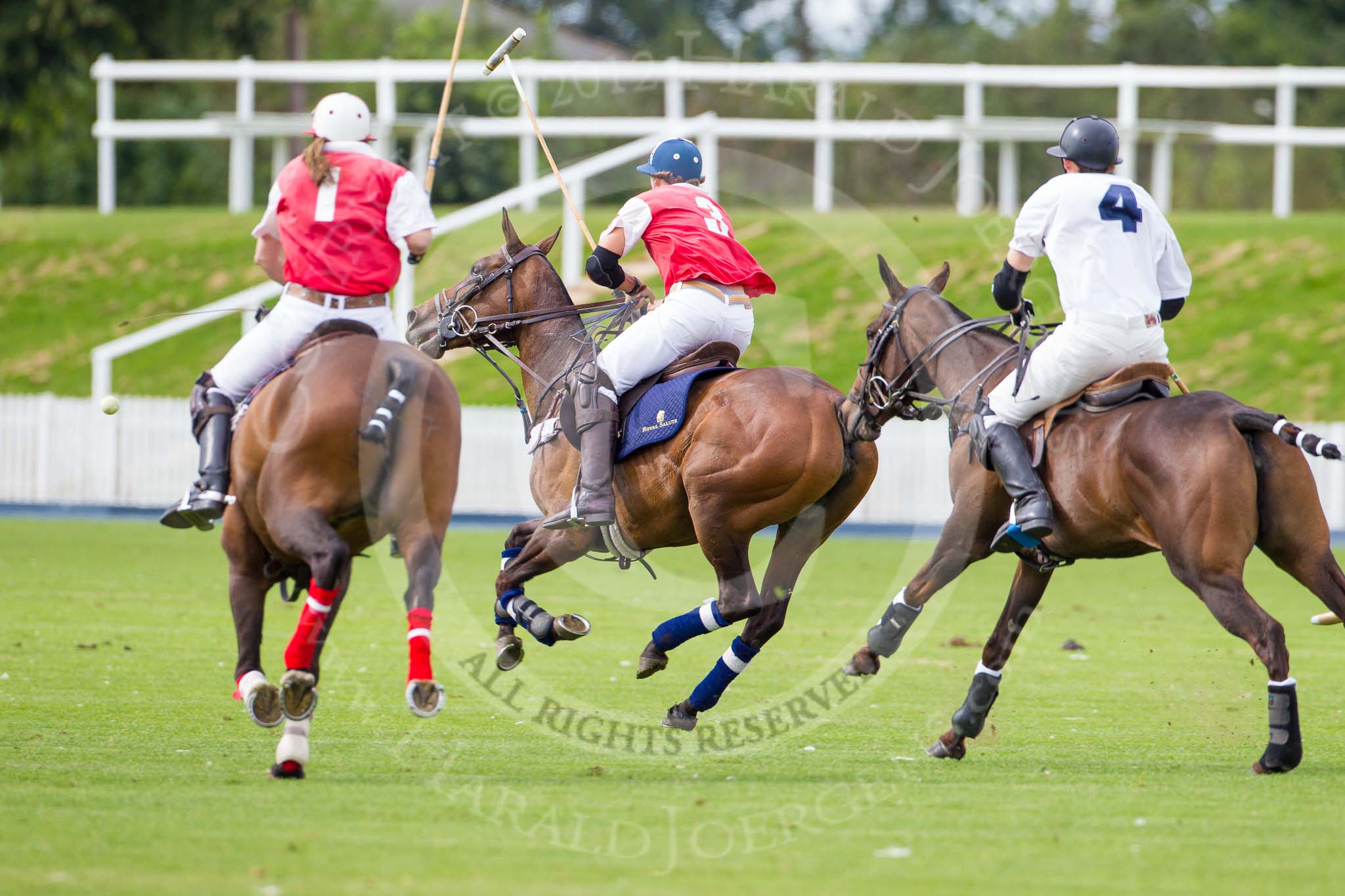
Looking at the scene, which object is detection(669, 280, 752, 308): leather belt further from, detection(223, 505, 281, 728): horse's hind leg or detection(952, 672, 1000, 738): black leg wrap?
detection(223, 505, 281, 728): horse's hind leg

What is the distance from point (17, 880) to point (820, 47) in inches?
1760

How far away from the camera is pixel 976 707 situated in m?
7.23

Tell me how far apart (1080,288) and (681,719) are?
2857 millimetres

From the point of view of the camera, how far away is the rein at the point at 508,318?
29.4 feet

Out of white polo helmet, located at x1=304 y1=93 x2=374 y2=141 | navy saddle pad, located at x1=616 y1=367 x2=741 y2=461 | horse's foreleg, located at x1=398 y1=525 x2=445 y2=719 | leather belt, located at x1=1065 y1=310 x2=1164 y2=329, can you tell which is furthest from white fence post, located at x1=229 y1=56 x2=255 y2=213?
leather belt, located at x1=1065 y1=310 x2=1164 y2=329

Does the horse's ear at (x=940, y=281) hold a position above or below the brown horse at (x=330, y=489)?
above

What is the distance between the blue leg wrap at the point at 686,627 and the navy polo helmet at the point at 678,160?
7.57 feet

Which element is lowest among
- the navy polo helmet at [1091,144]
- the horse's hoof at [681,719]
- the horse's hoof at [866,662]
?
the horse's hoof at [681,719]

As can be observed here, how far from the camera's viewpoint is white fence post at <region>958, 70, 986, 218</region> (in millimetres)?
24109

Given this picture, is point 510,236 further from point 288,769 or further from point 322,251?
point 288,769

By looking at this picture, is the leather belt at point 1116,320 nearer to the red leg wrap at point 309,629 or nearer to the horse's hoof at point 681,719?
the horse's hoof at point 681,719

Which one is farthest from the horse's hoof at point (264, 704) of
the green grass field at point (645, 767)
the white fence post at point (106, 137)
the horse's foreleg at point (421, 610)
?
the white fence post at point (106, 137)

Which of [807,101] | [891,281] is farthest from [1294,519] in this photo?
[807,101]

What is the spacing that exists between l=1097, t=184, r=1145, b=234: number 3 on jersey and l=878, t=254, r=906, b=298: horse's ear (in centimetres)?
110
